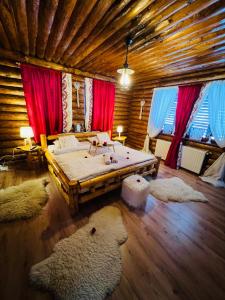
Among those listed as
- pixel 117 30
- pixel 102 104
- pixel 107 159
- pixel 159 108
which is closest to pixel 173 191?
pixel 107 159

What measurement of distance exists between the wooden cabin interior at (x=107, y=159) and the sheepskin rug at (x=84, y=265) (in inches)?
0.5

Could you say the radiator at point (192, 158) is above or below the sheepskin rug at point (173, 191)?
above

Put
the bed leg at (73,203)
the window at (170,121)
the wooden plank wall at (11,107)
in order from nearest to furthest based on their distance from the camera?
the bed leg at (73,203)
the wooden plank wall at (11,107)
the window at (170,121)

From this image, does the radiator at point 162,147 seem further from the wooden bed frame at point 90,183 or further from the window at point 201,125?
the wooden bed frame at point 90,183

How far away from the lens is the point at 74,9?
176 centimetres

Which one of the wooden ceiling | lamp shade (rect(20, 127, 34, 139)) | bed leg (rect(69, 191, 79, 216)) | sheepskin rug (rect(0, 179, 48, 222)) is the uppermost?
the wooden ceiling

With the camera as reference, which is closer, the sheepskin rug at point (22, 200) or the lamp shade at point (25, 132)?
the sheepskin rug at point (22, 200)

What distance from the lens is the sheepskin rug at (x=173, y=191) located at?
294 cm

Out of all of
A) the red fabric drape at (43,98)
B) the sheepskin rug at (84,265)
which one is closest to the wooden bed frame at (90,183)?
the sheepskin rug at (84,265)

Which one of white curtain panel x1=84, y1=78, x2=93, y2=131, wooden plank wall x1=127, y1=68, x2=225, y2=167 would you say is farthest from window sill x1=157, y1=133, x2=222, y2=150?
white curtain panel x1=84, y1=78, x2=93, y2=131

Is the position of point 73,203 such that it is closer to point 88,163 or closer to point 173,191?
point 88,163

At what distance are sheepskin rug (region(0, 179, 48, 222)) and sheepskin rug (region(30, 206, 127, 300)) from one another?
89 centimetres

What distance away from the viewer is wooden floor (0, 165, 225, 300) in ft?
4.73

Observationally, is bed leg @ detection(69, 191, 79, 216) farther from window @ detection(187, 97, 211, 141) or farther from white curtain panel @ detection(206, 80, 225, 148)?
window @ detection(187, 97, 211, 141)
